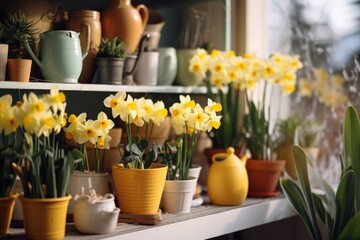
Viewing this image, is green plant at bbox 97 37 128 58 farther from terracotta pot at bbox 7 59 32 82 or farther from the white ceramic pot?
the white ceramic pot

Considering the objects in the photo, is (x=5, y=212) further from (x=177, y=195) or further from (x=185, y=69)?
(x=185, y=69)

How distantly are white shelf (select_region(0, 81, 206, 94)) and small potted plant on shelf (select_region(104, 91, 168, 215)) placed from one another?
107mm

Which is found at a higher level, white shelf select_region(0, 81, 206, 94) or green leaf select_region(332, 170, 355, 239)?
white shelf select_region(0, 81, 206, 94)

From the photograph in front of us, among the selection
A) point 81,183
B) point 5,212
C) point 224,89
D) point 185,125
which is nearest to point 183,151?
point 185,125

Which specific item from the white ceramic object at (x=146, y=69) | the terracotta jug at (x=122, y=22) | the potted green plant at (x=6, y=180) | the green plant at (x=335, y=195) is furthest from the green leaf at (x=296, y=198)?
the potted green plant at (x=6, y=180)

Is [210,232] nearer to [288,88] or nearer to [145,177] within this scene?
[145,177]

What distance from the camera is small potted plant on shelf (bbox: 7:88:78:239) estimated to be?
1.07 m

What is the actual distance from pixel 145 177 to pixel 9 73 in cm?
43

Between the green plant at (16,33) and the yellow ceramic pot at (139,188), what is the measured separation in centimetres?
39

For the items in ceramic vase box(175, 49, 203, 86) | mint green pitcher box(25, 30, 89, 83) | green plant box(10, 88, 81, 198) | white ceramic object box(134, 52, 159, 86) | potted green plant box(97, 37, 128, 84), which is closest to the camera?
green plant box(10, 88, 81, 198)

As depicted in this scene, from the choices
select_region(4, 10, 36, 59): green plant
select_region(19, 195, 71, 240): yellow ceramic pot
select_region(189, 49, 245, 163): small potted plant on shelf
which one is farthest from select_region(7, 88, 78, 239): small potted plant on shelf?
select_region(189, 49, 245, 163): small potted plant on shelf

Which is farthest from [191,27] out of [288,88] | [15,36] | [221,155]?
[15,36]

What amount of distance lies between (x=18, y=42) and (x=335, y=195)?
0.96 m

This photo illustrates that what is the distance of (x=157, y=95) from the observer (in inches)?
64.7
